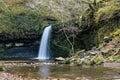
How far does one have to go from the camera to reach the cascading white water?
142 ft

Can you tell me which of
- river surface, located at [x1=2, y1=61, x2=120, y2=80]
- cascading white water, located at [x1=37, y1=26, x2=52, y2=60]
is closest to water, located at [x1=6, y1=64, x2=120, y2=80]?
river surface, located at [x1=2, y1=61, x2=120, y2=80]

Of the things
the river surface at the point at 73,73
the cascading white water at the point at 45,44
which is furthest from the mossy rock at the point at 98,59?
the cascading white water at the point at 45,44

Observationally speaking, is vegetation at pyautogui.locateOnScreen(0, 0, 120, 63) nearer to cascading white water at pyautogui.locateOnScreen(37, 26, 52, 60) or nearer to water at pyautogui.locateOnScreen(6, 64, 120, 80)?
cascading white water at pyautogui.locateOnScreen(37, 26, 52, 60)

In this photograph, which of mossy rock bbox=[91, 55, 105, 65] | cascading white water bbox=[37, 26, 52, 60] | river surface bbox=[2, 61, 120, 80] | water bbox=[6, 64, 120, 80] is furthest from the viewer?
cascading white water bbox=[37, 26, 52, 60]

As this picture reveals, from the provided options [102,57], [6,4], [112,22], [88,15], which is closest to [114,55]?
[102,57]

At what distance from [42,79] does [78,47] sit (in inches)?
1038

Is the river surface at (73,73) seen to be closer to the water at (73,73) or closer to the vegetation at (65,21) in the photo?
the water at (73,73)

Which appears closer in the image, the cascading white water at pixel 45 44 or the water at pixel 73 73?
the water at pixel 73 73

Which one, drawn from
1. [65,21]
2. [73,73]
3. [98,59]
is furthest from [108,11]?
[73,73]

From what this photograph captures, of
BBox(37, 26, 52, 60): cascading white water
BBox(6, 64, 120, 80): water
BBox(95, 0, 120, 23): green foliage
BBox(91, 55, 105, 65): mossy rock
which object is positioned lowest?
BBox(6, 64, 120, 80): water

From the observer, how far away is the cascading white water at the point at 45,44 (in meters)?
43.4

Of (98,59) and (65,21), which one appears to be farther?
(65,21)

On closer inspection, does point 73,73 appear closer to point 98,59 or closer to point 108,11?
point 98,59

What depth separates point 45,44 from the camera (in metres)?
44.2
